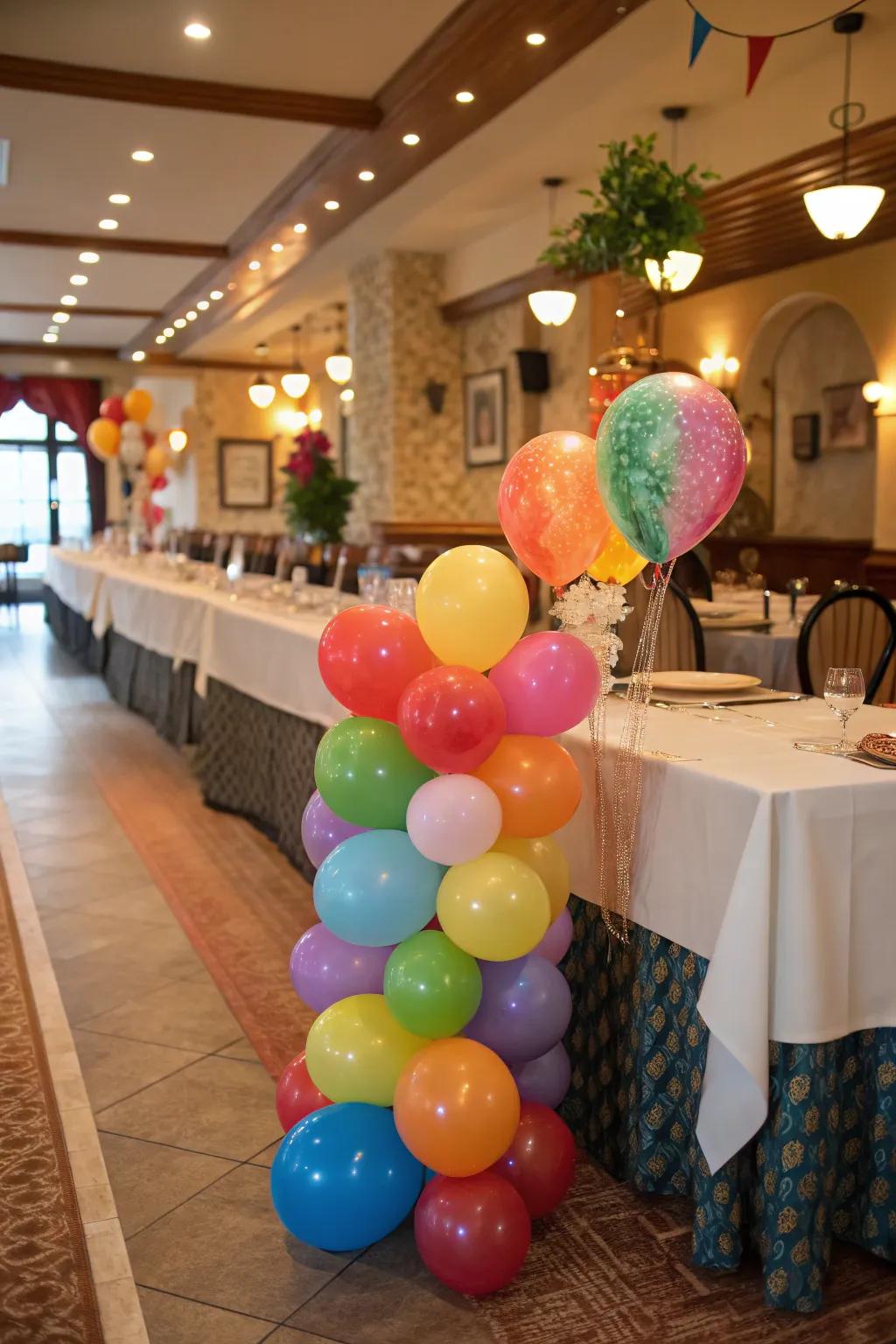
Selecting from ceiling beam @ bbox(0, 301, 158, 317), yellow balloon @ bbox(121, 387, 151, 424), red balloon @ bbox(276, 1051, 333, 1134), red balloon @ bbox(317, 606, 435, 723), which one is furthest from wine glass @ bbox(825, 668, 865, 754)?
ceiling beam @ bbox(0, 301, 158, 317)

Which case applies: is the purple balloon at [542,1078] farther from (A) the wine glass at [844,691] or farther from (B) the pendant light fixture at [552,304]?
(B) the pendant light fixture at [552,304]

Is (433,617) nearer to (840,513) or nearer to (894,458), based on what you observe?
(894,458)

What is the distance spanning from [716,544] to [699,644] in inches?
300

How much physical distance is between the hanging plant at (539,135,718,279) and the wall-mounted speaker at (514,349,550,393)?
4.58m

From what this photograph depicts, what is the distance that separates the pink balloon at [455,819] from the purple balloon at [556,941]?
300mm

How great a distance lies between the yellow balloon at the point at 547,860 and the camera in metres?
2.05

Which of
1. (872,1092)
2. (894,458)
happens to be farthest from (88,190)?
(872,1092)

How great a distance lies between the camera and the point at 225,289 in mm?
11211

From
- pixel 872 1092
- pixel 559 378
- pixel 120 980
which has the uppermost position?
pixel 559 378

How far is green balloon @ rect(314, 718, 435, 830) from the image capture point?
2.00 metres

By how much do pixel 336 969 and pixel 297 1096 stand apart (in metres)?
0.27

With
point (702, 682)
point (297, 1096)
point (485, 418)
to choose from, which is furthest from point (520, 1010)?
point (485, 418)

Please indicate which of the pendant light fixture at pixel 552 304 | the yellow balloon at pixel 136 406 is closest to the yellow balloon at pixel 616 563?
the pendant light fixture at pixel 552 304

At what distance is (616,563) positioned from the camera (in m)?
2.37
